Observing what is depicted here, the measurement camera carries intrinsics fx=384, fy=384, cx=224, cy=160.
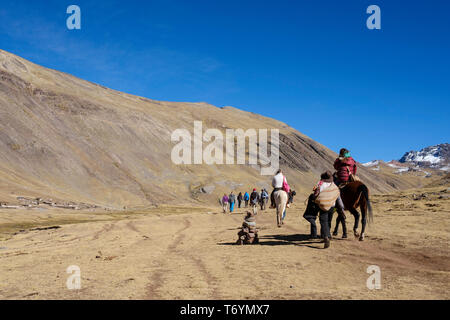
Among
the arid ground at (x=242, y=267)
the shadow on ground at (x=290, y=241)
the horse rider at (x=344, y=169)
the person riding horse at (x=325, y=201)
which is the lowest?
the arid ground at (x=242, y=267)

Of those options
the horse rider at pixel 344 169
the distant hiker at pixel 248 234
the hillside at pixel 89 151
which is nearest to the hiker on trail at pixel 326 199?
the horse rider at pixel 344 169

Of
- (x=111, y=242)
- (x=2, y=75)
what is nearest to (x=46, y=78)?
(x=2, y=75)

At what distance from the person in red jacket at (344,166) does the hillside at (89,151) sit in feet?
106

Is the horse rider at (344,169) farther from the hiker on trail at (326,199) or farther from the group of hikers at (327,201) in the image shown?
the hiker on trail at (326,199)

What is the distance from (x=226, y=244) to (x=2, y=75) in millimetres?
70936

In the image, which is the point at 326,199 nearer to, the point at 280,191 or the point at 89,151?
the point at 280,191

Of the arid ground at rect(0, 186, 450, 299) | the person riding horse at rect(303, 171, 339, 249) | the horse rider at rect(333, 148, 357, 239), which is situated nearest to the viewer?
the arid ground at rect(0, 186, 450, 299)

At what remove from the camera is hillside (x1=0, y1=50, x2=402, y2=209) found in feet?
177

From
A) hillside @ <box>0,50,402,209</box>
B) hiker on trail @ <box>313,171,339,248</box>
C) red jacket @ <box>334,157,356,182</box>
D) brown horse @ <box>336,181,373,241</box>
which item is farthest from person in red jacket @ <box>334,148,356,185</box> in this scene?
hillside @ <box>0,50,402,209</box>

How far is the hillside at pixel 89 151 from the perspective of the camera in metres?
53.9

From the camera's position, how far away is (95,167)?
6375 centimetres

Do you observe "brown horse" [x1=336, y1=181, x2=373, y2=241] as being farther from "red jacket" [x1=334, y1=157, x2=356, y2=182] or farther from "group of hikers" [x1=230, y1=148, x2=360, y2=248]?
"red jacket" [x1=334, y1=157, x2=356, y2=182]

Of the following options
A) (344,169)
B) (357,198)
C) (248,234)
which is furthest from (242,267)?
(344,169)

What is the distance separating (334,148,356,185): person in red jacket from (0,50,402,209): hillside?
32.3 meters
